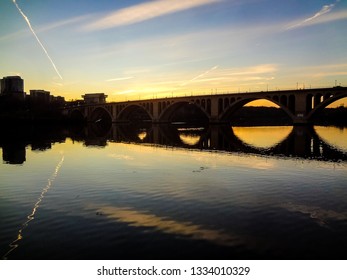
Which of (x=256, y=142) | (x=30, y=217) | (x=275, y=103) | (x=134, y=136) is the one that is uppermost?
(x=275, y=103)

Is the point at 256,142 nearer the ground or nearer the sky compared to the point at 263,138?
nearer the ground

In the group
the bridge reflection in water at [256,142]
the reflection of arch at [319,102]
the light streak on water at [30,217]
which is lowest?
the light streak on water at [30,217]

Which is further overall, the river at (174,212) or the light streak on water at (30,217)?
the light streak on water at (30,217)

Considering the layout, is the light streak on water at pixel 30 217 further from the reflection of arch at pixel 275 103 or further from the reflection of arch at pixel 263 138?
the reflection of arch at pixel 275 103

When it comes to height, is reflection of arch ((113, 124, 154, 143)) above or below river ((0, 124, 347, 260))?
above

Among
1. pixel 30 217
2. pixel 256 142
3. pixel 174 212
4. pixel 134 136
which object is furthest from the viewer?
pixel 134 136

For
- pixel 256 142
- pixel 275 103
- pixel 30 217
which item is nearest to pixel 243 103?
pixel 275 103

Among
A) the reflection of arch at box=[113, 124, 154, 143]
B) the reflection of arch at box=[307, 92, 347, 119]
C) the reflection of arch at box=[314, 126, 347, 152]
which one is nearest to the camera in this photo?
the reflection of arch at box=[314, 126, 347, 152]

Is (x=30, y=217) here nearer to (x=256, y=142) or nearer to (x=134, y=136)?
(x=256, y=142)

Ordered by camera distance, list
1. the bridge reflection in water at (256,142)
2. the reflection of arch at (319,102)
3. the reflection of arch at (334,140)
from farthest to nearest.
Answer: the reflection of arch at (319,102)
the reflection of arch at (334,140)
the bridge reflection in water at (256,142)

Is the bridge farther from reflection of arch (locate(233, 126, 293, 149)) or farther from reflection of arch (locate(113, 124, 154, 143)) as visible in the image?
reflection of arch (locate(113, 124, 154, 143))

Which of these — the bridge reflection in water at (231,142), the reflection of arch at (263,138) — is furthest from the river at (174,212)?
the reflection of arch at (263,138)

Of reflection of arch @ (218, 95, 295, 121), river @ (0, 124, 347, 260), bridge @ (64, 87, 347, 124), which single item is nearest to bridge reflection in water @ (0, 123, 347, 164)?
river @ (0, 124, 347, 260)
